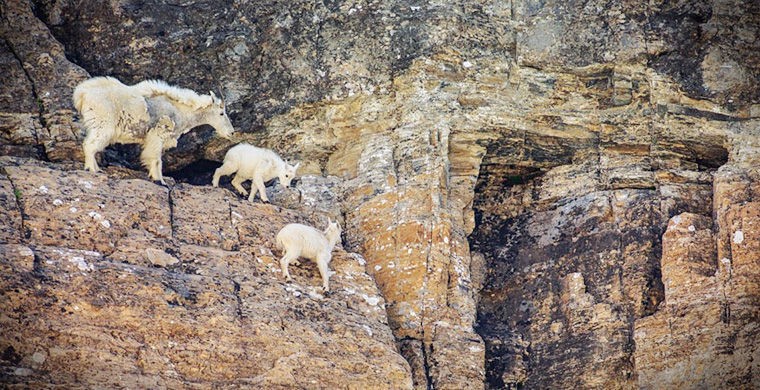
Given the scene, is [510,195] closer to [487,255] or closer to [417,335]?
[487,255]

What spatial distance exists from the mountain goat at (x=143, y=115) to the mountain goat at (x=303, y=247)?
2.48 meters

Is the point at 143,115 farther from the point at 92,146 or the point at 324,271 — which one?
the point at 324,271

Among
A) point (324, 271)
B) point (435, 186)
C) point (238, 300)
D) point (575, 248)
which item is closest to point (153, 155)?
point (238, 300)

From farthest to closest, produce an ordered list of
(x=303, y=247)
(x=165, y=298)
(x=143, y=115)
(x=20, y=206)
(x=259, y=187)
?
1. (x=259, y=187)
2. (x=143, y=115)
3. (x=303, y=247)
4. (x=20, y=206)
5. (x=165, y=298)

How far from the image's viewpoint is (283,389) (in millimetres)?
23047

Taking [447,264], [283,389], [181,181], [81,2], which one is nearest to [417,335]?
[447,264]

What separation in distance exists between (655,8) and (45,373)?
14714 mm

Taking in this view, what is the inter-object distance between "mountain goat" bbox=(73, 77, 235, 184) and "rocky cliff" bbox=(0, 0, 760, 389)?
58 cm

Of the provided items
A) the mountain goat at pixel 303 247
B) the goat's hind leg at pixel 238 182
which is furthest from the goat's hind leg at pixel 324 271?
the goat's hind leg at pixel 238 182

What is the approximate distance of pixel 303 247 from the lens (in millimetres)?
25219

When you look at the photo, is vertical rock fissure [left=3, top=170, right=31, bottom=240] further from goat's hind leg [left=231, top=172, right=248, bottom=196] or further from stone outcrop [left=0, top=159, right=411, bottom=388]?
goat's hind leg [left=231, top=172, right=248, bottom=196]

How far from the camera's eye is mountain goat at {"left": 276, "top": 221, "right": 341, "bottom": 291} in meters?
25.1

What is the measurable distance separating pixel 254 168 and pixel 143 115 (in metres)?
2.35

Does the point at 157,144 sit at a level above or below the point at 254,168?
above
